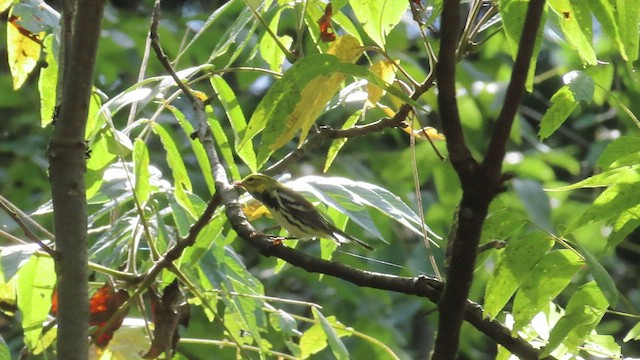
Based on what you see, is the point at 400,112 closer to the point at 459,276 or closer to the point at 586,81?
the point at 586,81

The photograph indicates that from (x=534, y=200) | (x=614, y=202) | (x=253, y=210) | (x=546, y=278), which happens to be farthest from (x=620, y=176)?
(x=534, y=200)

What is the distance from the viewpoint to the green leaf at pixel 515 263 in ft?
3.49

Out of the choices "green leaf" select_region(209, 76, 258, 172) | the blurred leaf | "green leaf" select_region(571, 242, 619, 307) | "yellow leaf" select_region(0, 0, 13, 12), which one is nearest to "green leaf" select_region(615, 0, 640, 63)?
"green leaf" select_region(571, 242, 619, 307)

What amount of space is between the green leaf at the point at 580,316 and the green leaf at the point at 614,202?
0.12 meters

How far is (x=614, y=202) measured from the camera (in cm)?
103

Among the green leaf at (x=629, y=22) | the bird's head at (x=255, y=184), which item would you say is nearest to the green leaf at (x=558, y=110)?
the green leaf at (x=629, y=22)

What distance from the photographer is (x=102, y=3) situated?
109 cm

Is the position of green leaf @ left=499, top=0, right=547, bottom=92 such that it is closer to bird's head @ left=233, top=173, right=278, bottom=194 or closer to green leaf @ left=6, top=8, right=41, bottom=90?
bird's head @ left=233, top=173, right=278, bottom=194

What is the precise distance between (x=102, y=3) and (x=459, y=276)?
57 cm

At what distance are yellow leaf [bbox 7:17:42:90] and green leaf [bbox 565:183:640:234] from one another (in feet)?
2.82

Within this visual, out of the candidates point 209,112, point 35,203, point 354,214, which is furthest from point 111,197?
point 35,203

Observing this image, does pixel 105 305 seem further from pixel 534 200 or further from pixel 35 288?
pixel 534 200

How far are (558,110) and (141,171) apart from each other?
1.86ft

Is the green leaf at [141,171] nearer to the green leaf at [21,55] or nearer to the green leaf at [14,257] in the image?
the green leaf at [14,257]
